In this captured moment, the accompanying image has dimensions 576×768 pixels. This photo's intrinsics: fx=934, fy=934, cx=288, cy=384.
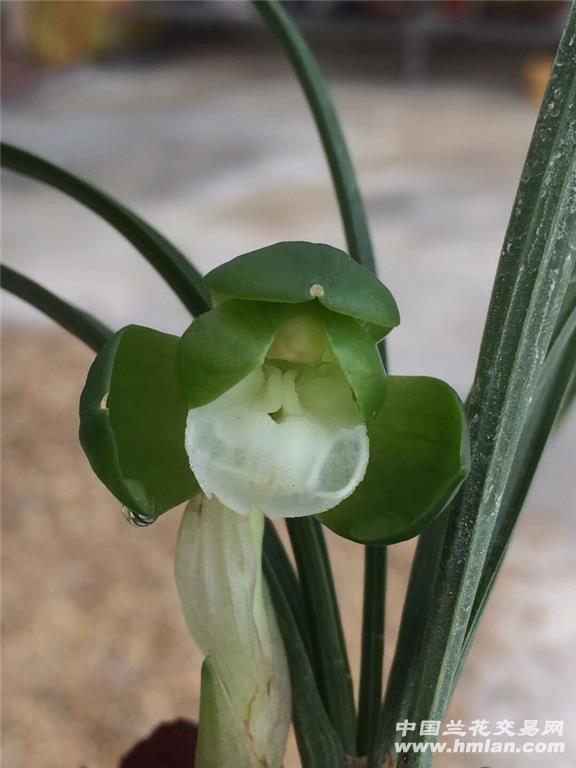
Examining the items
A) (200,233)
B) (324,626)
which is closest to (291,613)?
(324,626)

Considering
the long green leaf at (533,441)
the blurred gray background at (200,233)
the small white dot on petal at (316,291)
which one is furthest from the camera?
the blurred gray background at (200,233)

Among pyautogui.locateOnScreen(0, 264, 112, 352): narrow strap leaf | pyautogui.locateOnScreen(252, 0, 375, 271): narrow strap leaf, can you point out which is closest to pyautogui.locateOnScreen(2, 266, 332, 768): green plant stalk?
pyautogui.locateOnScreen(0, 264, 112, 352): narrow strap leaf

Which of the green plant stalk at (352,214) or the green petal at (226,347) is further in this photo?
the green plant stalk at (352,214)

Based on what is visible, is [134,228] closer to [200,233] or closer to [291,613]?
[291,613]

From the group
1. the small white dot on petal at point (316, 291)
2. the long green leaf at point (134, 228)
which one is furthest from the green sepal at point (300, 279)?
the long green leaf at point (134, 228)

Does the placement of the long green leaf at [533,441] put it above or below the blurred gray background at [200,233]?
below

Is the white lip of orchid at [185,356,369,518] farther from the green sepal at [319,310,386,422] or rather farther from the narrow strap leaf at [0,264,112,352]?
the narrow strap leaf at [0,264,112,352]

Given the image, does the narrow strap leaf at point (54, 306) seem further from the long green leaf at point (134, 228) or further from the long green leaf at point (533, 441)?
the long green leaf at point (533, 441)

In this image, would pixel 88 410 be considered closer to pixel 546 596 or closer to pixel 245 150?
pixel 546 596
